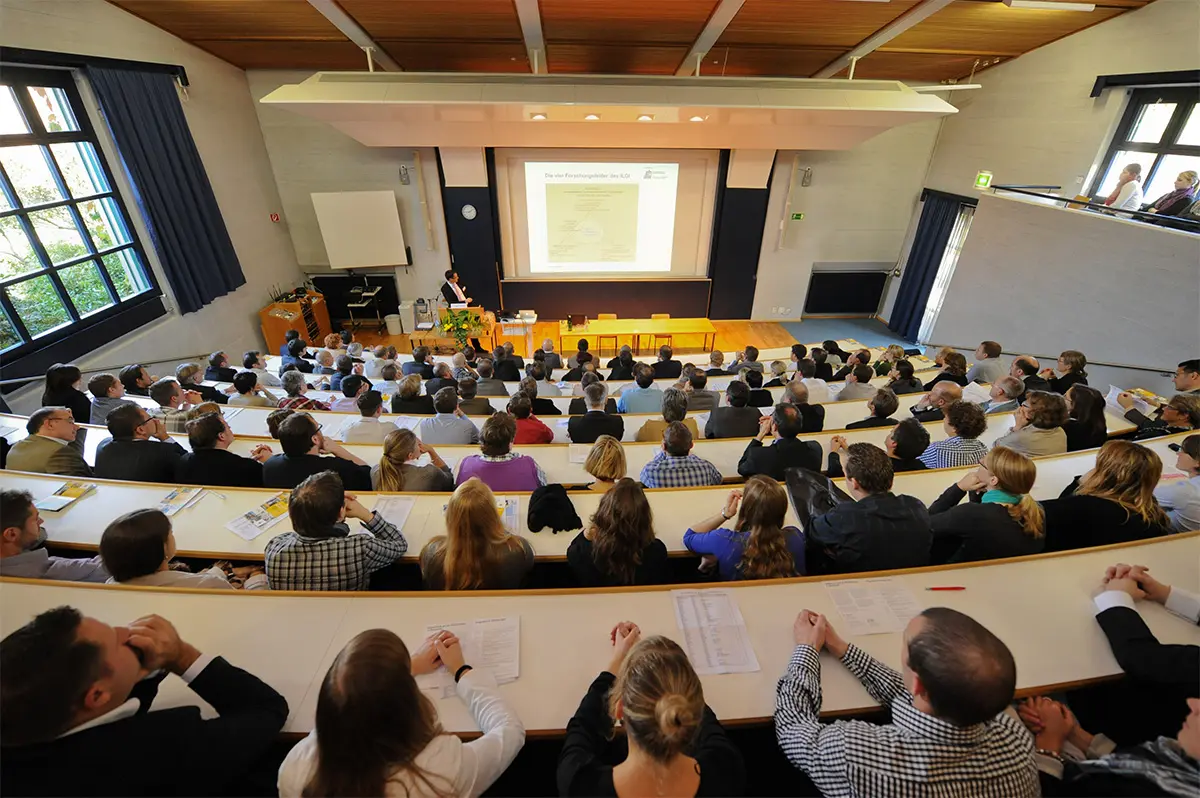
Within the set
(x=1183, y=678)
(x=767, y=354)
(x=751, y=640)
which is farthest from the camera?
(x=767, y=354)

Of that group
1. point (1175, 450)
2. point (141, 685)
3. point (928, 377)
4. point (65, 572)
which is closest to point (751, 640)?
point (141, 685)

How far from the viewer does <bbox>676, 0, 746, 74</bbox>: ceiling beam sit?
4.62m

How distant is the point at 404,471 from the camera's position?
257 centimetres

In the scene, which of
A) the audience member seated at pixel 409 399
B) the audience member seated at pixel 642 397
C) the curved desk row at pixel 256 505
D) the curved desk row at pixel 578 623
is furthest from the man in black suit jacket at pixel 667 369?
the curved desk row at pixel 578 623

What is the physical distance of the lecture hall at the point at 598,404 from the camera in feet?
3.78

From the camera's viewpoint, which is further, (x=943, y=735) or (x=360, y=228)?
(x=360, y=228)

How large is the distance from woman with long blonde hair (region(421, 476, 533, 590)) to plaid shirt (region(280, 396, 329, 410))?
2.71 meters

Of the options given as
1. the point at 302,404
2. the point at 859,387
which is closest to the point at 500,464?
the point at 302,404

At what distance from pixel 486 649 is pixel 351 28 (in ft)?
21.5

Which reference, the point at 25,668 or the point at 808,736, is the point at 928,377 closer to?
the point at 808,736

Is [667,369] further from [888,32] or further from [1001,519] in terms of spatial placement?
[888,32]

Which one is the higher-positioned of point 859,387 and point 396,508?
point 396,508

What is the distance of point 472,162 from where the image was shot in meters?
8.14

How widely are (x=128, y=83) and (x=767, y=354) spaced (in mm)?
8795
